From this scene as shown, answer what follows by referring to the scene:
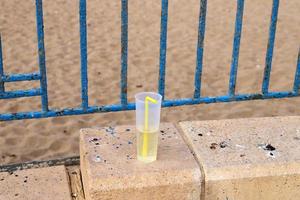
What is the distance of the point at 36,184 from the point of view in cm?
264

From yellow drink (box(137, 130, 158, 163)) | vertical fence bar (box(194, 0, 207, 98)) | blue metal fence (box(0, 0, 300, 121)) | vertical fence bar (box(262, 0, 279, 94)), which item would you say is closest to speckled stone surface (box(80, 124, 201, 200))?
yellow drink (box(137, 130, 158, 163))

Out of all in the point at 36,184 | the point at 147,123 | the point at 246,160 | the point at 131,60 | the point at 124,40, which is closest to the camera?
the point at 147,123

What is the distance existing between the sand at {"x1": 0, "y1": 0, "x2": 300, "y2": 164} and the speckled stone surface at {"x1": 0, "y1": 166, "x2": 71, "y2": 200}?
85cm

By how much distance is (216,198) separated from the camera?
240 centimetres

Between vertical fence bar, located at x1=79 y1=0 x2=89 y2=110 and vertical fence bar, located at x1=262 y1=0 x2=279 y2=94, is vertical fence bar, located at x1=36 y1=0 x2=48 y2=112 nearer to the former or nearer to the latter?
vertical fence bar, located at x1=79 y1=0 x2=89 y2=110

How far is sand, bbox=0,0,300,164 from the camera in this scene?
3973 mm

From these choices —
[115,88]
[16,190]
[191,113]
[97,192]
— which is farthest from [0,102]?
[97,192]

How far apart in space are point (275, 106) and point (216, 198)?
82.9 inches

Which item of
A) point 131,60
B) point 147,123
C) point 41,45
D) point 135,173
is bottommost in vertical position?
point 131,60

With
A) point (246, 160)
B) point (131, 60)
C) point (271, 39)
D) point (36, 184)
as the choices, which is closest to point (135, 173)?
point (246, 160)

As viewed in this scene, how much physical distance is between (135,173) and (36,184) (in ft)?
1.96

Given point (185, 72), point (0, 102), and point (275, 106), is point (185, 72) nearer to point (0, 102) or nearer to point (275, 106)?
point (275, 106)

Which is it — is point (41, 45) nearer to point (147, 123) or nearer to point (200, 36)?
point (147, 123)

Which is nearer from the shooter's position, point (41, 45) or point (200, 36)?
point (41, 45)
